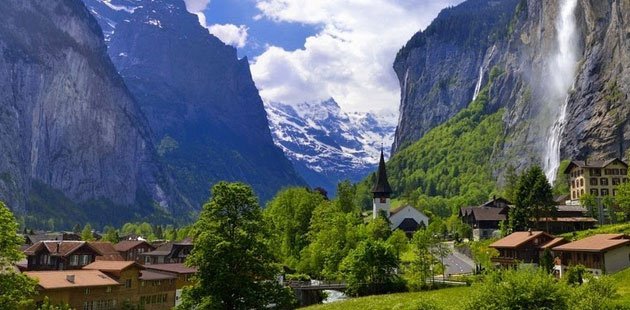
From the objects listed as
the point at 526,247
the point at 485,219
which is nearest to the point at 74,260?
the point at 526,247

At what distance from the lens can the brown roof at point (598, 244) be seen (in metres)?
73.1

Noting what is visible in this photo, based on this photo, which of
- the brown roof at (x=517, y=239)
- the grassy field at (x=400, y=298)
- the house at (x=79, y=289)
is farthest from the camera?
the brown roof at (x=517, y=239)

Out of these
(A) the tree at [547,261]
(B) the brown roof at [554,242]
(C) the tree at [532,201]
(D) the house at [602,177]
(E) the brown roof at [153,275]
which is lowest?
(E) the brown roof at [153,275]

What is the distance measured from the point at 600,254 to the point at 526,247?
1638cm

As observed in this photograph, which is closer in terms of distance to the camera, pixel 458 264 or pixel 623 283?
pixel 623 283

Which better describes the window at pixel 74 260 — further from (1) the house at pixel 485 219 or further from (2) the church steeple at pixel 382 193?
(1) the house at pixel 485 219

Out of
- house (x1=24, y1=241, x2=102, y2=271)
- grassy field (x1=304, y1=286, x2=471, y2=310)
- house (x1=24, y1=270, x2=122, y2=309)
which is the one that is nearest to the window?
→ house (x1=24, y1=241, x2=102, y2=271)

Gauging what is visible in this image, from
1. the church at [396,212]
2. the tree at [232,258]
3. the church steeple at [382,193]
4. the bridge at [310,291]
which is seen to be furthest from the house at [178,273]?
the church steeple at [382,193]

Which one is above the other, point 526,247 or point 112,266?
point 526,247

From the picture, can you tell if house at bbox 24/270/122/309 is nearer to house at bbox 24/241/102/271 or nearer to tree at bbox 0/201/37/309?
house at bbox 24/241/102/271

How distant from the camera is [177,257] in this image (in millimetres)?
135625

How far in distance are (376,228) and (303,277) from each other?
78.3 ft

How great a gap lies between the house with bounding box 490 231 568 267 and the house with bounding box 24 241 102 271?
62967mm

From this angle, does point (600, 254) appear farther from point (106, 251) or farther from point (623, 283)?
point (106, 251)
